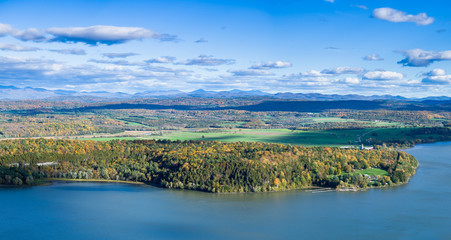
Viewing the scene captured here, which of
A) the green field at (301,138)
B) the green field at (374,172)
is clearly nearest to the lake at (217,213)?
the green field at (374,172)

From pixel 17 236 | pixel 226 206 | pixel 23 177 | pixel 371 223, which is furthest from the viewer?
pixel 23 177

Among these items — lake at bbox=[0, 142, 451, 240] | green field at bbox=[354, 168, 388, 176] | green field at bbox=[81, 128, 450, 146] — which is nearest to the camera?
lake at bbox=[0, 142, 451, 240]

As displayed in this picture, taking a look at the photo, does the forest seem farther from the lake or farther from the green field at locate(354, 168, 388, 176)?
the lake

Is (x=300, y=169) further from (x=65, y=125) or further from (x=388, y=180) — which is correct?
(x=65, y=125)

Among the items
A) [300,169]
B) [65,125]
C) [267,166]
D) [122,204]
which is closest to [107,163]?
[122,204]

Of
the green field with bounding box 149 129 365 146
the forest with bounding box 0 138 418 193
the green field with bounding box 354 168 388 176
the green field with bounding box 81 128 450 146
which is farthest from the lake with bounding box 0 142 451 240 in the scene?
the green field with bounding box 81 128 450 146
